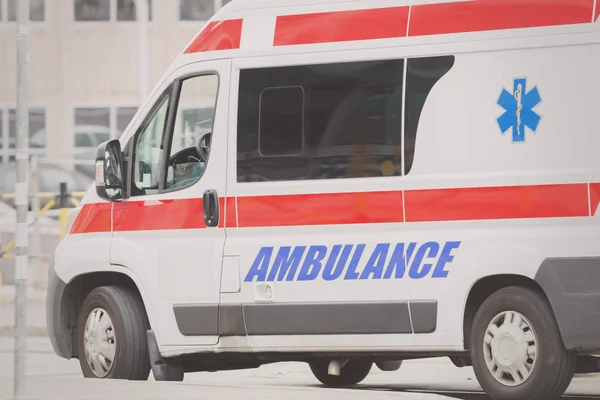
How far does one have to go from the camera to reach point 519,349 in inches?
424

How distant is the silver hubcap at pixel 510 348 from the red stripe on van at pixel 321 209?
88 cm

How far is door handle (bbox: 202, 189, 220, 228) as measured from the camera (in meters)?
11.8

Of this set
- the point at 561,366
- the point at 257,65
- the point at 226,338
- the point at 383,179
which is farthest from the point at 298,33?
the point at 561,366

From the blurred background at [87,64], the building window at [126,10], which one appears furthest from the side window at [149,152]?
the building window at [126,10]

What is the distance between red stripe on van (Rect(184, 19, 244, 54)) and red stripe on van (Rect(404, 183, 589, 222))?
177 cm

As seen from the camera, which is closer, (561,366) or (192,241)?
(561,366)

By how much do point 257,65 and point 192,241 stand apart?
1.23 m

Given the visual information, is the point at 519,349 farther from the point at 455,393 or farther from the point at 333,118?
the point at 455,393

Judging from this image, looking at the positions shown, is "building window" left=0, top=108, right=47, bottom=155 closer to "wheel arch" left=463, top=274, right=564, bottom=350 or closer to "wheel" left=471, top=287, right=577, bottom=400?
"wheel arch" left=463, top=274, right=564, bottom=350

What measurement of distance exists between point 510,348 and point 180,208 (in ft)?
8.20

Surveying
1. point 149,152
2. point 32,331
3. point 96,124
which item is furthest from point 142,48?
point 149,152

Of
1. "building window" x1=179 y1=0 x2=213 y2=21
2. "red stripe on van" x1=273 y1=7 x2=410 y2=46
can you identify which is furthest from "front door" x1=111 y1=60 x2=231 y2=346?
"building window" x1=179 y1=0 x2=213 y2=21

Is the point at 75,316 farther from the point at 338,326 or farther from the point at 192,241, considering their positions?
the point at 338,326

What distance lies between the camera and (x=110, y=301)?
1244 cm
